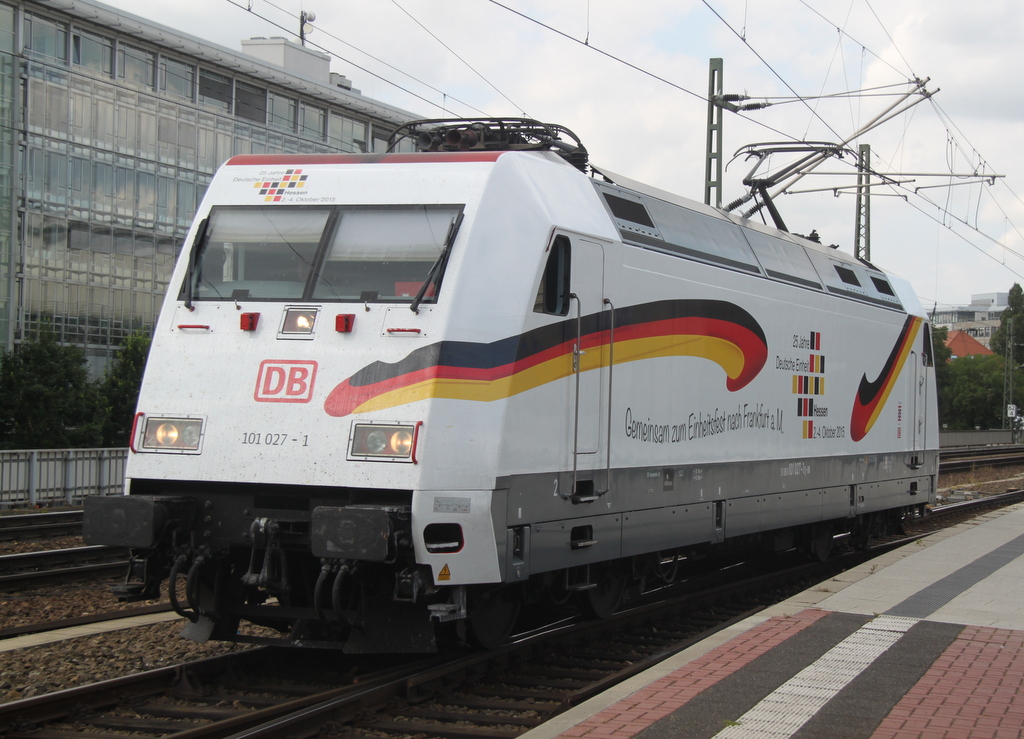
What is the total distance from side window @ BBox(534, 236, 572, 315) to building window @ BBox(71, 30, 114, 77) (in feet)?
122

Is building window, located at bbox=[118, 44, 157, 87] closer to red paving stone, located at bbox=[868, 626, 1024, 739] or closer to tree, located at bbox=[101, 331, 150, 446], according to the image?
tree, located at bbox=[101, 331, 150, 446]

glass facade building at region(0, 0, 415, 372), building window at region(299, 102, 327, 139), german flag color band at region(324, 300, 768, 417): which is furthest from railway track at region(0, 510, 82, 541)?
building window at region(299, 102, 327, 139)

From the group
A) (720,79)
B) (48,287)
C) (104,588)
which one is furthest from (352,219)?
(48,287)

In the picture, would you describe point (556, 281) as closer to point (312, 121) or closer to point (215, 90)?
point (215, 90)

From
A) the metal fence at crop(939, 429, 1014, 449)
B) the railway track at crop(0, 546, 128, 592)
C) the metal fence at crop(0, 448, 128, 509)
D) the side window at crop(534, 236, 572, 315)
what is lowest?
the railway track at crop(0, 546, 128, 592)

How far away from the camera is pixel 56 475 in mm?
20609

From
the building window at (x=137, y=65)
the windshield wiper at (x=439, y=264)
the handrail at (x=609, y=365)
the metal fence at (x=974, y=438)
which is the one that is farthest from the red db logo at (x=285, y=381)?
the metal fence at (x=974, y=438)

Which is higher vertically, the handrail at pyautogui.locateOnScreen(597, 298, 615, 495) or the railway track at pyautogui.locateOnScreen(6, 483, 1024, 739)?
the handrail at pyautogui.locateOnScreen(597, 298, 615, 495)

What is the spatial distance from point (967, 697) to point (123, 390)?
31.5m

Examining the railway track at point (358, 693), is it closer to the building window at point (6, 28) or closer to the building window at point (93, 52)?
the building window at point (6, 28)

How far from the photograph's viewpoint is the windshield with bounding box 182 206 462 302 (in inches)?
285

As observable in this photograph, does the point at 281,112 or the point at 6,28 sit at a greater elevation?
the point at 6,28

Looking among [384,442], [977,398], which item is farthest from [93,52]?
[977,398]

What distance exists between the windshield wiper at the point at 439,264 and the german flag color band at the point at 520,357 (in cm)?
33
